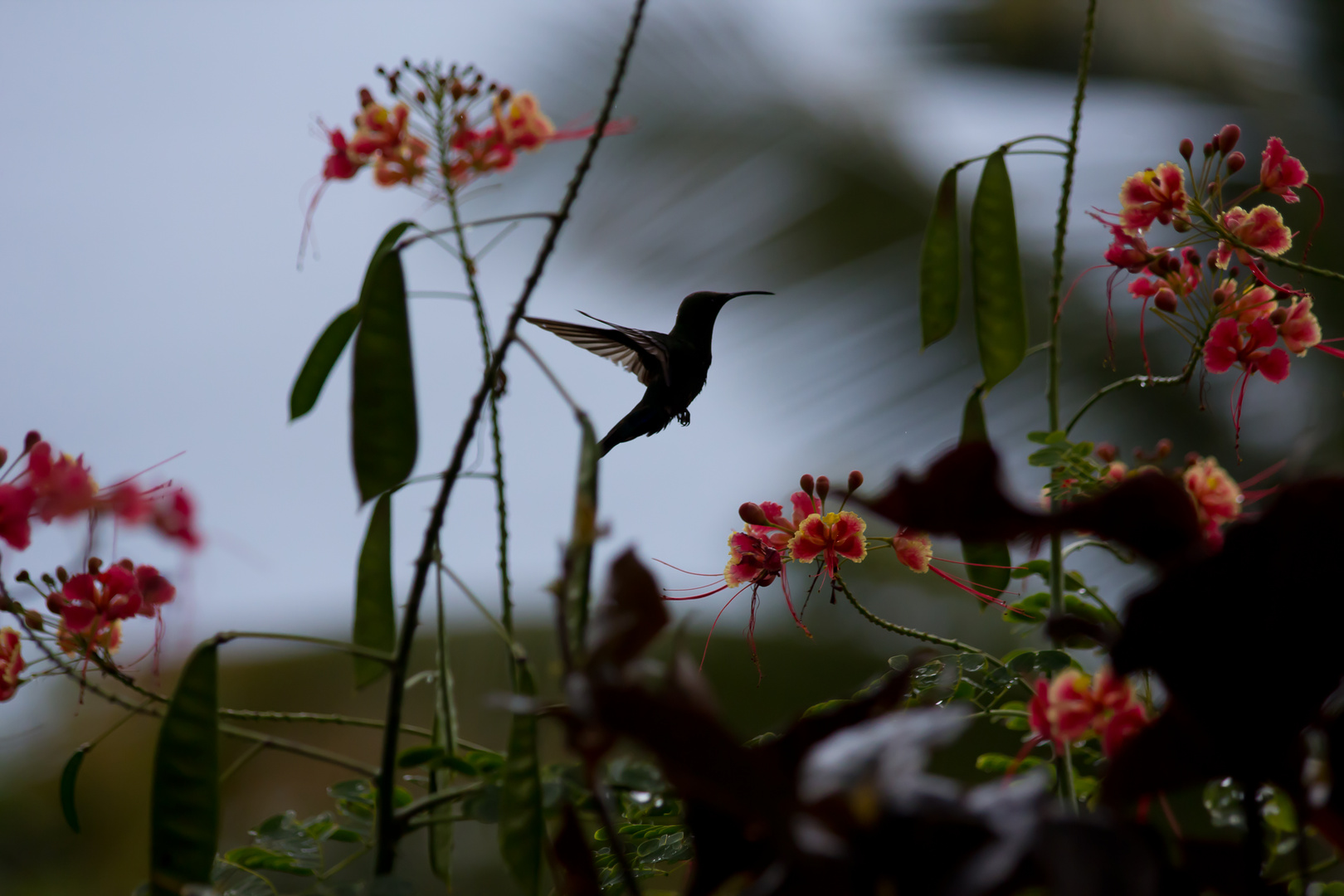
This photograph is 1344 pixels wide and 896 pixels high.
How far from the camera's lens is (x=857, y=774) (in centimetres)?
31

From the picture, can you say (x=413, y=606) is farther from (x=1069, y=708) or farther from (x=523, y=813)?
(x=1069, y=708)

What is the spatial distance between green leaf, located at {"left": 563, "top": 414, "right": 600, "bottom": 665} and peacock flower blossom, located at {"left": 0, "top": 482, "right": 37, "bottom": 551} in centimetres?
53

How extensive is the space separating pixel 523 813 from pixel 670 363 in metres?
0.46

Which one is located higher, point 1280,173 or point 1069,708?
point 1280,173

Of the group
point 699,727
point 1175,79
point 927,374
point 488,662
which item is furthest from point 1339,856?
point 1175,79

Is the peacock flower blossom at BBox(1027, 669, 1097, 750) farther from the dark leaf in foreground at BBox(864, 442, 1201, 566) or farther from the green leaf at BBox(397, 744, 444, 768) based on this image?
the green leaf at BBox(397, 744, 444, 768)

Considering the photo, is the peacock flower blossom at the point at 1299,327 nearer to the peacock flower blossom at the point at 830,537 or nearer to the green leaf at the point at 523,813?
the peacock flower blossom at the point at 830,537

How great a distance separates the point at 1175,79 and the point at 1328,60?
650 mm

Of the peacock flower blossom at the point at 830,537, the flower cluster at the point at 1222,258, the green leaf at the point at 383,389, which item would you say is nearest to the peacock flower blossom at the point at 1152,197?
the flower cluster at the point at 1222,258

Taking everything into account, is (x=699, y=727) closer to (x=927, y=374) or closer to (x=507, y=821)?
(x=507, y=821)

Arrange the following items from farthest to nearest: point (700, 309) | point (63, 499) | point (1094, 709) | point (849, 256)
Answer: point (849, 256)
point (700, 309)
point (63, 499)
point (1094, 709)

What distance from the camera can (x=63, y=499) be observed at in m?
0.70

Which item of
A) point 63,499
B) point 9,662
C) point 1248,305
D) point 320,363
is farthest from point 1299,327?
point 9,662

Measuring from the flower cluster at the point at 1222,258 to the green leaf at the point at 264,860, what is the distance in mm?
744
